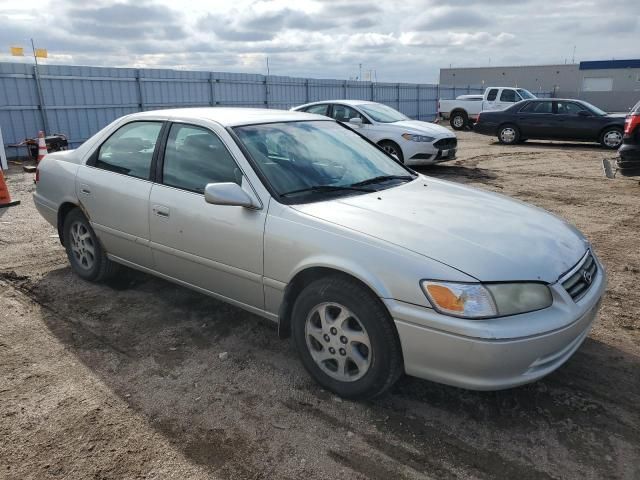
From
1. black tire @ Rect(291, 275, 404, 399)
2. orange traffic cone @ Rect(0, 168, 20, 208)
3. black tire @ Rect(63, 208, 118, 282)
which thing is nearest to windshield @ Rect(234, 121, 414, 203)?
black tire @ Rect(291, 275, 404, 399)

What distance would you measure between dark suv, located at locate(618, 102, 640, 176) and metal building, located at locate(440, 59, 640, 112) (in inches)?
1293

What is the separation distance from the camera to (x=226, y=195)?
3.10 m

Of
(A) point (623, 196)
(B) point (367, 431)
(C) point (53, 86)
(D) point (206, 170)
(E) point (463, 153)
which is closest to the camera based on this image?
(B) point (367, 431)

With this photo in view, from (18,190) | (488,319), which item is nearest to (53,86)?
(18,190)

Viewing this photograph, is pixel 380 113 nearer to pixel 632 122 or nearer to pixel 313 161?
pixel 632 122

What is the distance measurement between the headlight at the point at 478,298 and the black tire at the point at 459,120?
22.9 meters

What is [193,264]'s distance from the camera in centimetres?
364

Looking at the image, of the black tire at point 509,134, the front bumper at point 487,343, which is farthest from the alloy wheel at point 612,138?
the front bumper at point 487,343

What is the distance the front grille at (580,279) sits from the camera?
110 inches

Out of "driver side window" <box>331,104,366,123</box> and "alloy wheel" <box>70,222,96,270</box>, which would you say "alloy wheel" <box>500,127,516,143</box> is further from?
"alloy wheel" <box>70,222,96,270</box>

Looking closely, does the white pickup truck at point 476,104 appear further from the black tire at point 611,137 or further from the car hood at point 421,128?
the car hood at point 421,128

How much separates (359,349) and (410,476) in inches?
28.3

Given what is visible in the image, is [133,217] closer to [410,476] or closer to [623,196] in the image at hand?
[410,476]

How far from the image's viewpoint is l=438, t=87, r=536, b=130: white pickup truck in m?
21.8
